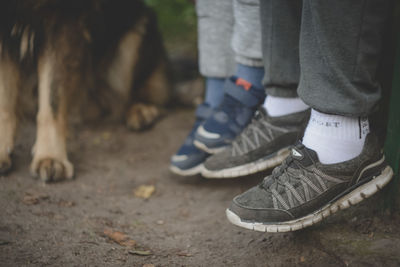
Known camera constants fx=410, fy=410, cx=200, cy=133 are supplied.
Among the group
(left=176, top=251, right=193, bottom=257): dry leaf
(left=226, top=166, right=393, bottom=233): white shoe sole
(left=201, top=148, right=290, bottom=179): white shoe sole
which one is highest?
(left=226, top=166, right=393, bottom=233): white shoe sole

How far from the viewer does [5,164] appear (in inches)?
76.2

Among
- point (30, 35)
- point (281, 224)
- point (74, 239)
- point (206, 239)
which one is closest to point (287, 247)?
point (281, 224)

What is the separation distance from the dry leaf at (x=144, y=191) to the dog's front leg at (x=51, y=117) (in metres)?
0.34

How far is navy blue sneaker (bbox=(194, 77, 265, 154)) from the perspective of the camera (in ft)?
5.74

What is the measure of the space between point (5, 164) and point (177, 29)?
3314 millimetres

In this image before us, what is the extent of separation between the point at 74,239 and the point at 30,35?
1.11 meters

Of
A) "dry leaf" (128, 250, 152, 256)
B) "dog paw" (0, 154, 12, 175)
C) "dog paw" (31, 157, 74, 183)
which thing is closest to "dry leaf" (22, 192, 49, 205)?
"dog paw" (31, 157, 74, 183)

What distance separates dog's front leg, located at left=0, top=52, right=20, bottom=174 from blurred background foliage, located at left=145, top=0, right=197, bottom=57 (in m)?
1.52

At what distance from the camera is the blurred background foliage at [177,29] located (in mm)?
3303

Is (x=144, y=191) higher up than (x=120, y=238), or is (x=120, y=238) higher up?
(x=120, y=238)

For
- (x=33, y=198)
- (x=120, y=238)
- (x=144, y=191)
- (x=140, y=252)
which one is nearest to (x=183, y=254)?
(x=140, y=252)

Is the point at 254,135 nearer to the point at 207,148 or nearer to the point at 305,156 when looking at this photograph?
the point at 207,148

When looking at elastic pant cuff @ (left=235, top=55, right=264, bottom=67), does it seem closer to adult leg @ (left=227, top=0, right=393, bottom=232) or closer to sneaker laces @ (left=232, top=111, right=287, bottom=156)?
sneaker laces @ (left=232, top=111, right=287, bottom=156)

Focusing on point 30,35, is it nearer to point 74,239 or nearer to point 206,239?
point 74,239
